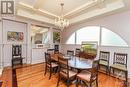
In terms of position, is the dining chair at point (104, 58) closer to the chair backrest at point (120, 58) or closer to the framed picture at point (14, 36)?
the chair backrest at point (120, 58)

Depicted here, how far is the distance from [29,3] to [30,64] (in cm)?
311

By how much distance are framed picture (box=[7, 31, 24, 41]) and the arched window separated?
9.59 ft

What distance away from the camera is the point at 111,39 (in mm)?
4387

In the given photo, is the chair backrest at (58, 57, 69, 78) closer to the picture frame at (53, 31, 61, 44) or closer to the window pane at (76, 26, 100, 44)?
the window pane at (76, 26, 100, 44)

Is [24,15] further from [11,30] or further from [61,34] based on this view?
[61,34]

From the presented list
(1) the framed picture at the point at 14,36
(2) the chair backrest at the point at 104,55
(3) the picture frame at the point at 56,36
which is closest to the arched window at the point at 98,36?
(2) the chair backrest at the point at 104,55

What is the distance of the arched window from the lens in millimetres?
4203

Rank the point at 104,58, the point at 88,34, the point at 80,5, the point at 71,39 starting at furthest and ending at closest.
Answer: the point at 71,39, the point at 88,34, the point at 104,58, the point at 80,5

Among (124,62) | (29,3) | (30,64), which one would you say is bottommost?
(30,64)

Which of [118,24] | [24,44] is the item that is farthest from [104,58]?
[24,44]

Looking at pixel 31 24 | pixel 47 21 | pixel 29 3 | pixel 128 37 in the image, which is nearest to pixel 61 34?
pixel 47 21

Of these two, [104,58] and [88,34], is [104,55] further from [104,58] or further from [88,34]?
[88,34]

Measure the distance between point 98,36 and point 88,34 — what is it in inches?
24.8

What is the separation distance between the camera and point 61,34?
7.28 meters
